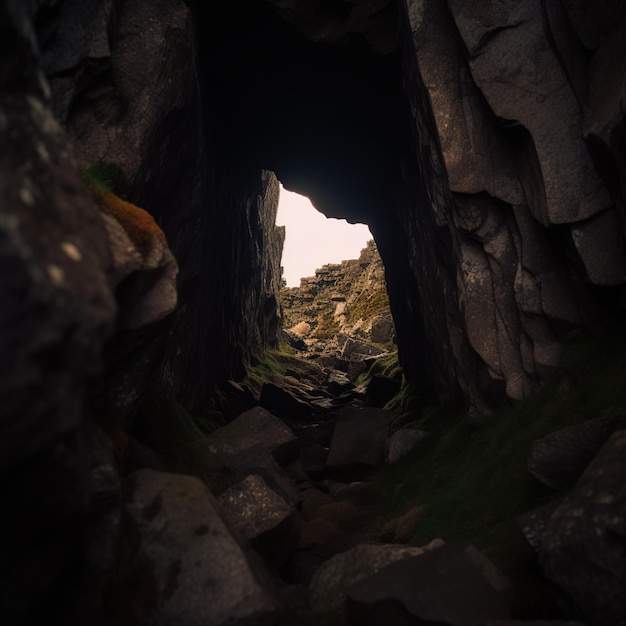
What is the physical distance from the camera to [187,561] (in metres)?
6.38

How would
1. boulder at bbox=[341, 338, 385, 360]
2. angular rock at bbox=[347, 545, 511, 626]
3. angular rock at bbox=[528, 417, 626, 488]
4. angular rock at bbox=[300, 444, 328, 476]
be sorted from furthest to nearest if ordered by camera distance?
1. boulder at bbox=[341, 338, 385, 360]
2. angular rock at bbox=[300, 444, 328, 476]
3. angular rock at bbox=[528, 417, 626, 488]
4. angular rock at bbox=[347, 545, 511, 626]

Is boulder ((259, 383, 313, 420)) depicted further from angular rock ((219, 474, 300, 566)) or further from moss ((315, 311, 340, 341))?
moss ((315, 311, 340, 341))

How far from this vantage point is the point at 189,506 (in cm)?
697

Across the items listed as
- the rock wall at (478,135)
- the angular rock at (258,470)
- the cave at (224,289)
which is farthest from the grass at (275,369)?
the angular rock at (258,470)

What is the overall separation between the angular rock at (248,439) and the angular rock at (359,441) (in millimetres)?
2444

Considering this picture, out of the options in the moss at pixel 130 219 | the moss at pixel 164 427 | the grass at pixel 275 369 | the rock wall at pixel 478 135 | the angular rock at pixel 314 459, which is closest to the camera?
the moss at pixel 130 219

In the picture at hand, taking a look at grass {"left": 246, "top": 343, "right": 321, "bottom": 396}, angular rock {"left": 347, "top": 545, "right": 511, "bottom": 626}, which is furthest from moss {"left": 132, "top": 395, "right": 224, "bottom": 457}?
grass {"left": 246, "top": 343, "right": 321, "bottom": 396}

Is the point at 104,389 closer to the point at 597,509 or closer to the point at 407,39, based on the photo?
the point at 597,509

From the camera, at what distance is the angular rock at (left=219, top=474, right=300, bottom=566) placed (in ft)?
29.8

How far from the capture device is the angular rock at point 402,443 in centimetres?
1717

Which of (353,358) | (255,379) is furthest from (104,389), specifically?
(353,358)

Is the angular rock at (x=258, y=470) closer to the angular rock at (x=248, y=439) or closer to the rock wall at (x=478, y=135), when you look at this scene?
the angular rock at (x=248, y=439)

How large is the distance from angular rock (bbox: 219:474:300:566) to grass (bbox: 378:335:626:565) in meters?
2.67

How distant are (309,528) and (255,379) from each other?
21.7 metres
